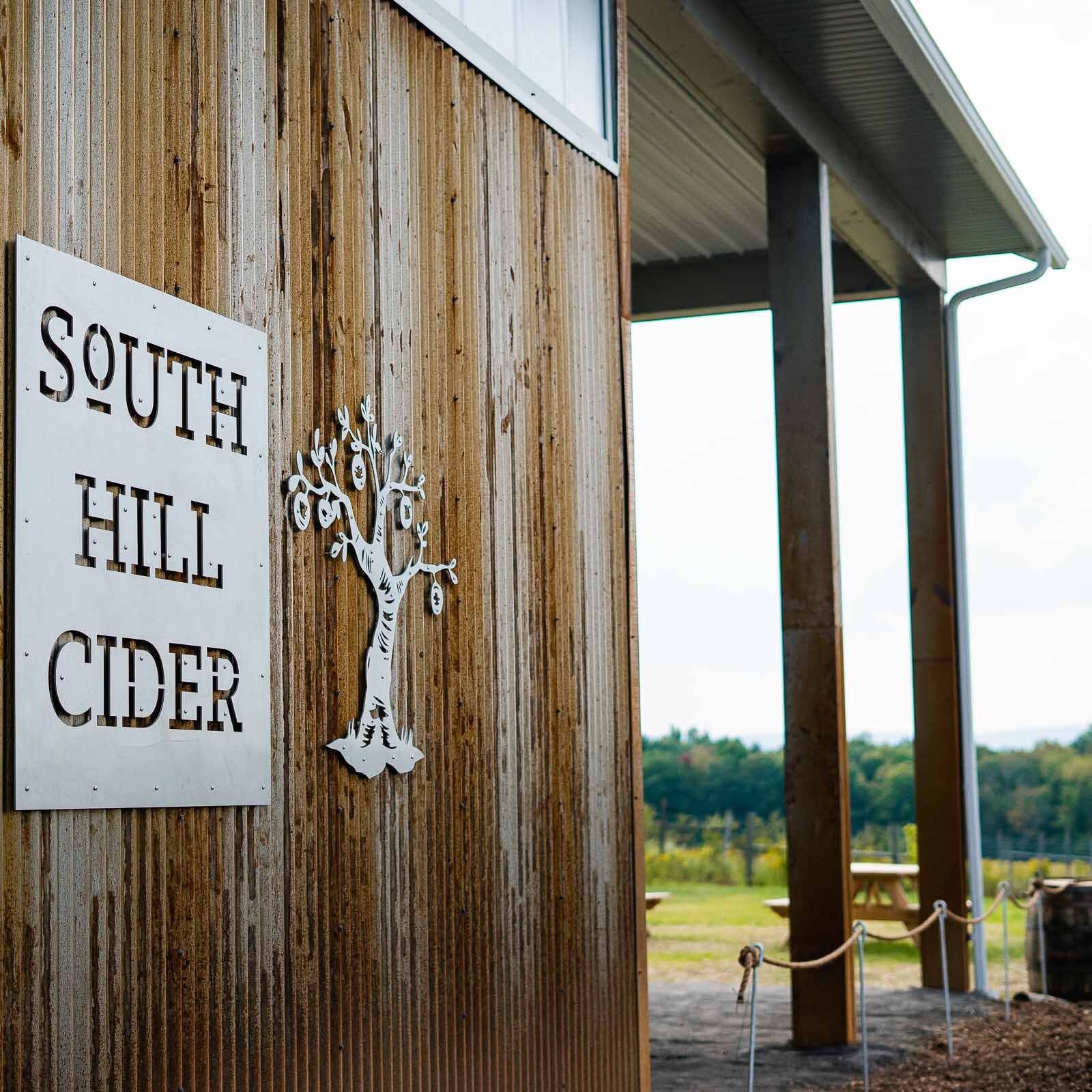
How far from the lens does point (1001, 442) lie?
133 feet

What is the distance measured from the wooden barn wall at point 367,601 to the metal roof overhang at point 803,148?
5.34ft

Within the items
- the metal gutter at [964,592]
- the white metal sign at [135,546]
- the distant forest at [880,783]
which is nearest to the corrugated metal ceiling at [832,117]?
the metal gutter at [964,592]

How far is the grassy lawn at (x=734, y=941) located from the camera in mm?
12609

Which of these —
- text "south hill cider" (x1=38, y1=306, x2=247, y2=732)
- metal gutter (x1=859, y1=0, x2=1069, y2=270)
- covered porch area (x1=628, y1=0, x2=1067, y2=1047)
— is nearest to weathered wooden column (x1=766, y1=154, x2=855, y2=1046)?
covered porch area (x1=628, y1=0, x2=1067, y2=1047)

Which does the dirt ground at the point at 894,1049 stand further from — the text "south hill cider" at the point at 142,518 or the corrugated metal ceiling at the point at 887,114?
the corrugated metal ceiling at the point at 887,114

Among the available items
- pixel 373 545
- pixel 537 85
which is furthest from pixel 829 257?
pixel 373 545

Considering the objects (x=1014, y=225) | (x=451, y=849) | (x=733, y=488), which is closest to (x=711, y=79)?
(x=1014, y=225)

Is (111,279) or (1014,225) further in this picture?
(1014,225)

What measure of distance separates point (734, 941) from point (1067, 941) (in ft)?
21.1

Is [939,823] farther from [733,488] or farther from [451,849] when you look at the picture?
[733,488]

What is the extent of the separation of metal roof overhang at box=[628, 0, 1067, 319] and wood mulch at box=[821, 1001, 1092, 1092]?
4.89m

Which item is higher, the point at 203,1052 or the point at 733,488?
the point at 733,488

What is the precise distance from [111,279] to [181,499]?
1.89 ft

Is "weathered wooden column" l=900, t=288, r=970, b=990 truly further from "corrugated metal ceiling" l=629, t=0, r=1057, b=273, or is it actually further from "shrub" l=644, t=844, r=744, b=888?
"shrub" l=644, t=844, r=744, b=888
